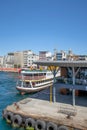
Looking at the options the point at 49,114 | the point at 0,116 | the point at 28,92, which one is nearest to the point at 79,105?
the point at 49,114

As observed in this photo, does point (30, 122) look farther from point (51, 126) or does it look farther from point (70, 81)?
point (70, 81)

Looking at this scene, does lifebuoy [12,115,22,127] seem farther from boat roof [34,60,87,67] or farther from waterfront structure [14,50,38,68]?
waterfront structure [14,50,38,68]

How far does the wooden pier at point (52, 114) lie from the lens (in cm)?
2023

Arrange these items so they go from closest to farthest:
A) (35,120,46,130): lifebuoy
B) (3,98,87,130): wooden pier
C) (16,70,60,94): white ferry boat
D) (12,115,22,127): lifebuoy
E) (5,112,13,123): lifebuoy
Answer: (3,98,87,130): wooden pier < (35,120,46,130): lifebuoy < (12,115,22,127): lifebuoy < (5,112,13,123): lifebuoy < (16,70,60,94): white ferry boat

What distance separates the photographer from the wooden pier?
2023cm

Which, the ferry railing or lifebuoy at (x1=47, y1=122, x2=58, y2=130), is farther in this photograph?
the ferry railing

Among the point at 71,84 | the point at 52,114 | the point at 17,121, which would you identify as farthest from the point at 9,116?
the point at 71,84

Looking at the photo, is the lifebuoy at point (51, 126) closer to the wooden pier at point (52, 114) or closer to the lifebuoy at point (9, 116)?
the wooden pier at point (52, 114)

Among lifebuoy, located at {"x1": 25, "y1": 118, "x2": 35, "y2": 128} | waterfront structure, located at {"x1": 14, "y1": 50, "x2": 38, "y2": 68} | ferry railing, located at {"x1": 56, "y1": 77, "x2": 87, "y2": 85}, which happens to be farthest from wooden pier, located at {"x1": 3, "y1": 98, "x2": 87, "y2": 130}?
waterfront structure, located at {"x1": 14, "y1": 50, "x2": 38, "y2": 68}

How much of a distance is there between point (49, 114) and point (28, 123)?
2.71 m

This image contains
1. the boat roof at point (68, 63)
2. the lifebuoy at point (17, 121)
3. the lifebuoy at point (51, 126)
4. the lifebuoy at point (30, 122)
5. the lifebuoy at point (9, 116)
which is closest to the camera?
the lifebuoy at point (51, 126)

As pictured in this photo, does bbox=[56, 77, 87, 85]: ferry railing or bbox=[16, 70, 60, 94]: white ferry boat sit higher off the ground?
bbox=[56, 77, 87, 85]: ferry railing

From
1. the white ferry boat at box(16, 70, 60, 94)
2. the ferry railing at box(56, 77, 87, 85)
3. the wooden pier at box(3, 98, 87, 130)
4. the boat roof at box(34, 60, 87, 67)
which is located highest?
the boat roof at box(34, 60, 87, 67)

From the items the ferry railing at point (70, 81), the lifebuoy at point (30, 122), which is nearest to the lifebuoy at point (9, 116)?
the lifebuoy at point (30, 122)
